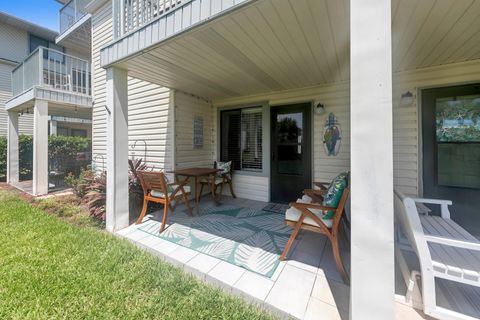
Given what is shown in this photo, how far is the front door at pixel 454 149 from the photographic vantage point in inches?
124

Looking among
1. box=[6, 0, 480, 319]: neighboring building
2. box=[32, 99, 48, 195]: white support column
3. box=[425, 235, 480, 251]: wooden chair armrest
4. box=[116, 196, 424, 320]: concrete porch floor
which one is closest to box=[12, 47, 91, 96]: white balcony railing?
box=[32, 99, 48, 195]: white support column

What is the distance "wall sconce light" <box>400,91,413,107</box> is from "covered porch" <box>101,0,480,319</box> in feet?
0.08

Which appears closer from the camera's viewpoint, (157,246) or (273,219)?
(157,246)

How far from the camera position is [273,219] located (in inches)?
150

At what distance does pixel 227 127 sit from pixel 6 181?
8.79 meters

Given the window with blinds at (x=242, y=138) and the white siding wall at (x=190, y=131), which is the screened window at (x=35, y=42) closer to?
the white siding wall at (x=190, y=131)

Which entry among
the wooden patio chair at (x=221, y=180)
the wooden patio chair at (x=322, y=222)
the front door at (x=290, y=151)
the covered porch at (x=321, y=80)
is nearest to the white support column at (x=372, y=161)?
the covered porch at (x=321, y=80)

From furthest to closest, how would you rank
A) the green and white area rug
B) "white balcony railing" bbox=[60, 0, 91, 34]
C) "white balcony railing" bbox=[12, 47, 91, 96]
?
1. "white balcony railing" bbox=[60, 0, 91, 34]
2. "white balcony railing" bbox=[12, 47, 91, 96]
3. the green and white area rug

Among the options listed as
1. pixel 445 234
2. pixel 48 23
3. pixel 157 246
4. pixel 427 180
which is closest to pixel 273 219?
pixel 157 246

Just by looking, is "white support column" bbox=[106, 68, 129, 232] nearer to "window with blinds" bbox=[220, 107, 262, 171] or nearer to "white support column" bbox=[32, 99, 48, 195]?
"window with blinds" bbox=[220, 107, 262, 171]

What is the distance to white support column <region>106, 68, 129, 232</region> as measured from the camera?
3.26 m

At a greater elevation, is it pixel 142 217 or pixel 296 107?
pixel 296 107

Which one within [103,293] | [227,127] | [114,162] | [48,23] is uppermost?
[48,23]

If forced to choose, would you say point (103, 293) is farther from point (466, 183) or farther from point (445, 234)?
→ point (466, 183)
